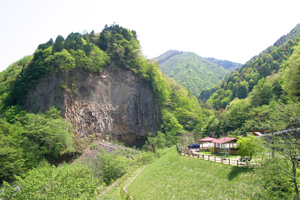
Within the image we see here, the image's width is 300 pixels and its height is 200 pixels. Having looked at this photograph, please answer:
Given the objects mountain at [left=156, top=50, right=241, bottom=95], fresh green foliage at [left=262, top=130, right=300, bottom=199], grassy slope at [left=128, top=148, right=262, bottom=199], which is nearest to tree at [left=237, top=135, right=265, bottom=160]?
grassy slope at [left=128, top=148, right=262, bottom=199]

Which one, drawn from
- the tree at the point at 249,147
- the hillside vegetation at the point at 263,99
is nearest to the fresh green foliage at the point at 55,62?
the hillside vegetation at the point at 263,99

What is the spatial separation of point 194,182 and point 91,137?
30048 mm

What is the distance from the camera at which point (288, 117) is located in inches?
572

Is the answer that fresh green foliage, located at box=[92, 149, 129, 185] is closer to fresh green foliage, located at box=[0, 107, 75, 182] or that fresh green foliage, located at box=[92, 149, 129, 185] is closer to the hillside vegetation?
fresh green foliage, located at box=[0, 107, 75, 182]

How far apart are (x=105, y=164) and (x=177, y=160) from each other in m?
12.5

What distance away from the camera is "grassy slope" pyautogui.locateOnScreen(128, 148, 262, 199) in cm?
1540

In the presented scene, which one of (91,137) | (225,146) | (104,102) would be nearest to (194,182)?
(225,146)

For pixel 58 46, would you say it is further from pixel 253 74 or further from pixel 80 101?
pixel 253 74

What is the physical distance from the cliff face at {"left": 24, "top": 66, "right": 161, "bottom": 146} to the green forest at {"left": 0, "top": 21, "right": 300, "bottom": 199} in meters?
1.51

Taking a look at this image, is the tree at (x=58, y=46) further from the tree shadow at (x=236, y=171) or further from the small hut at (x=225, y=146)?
the tree shadow at (x=236, y=171)

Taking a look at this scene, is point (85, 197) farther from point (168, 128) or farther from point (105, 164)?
point (168, 128)

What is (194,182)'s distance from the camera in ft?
63.9

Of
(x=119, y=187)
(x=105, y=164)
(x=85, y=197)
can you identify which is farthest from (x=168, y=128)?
(x=85, y=197)

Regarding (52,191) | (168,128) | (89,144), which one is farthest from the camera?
(168,128)
